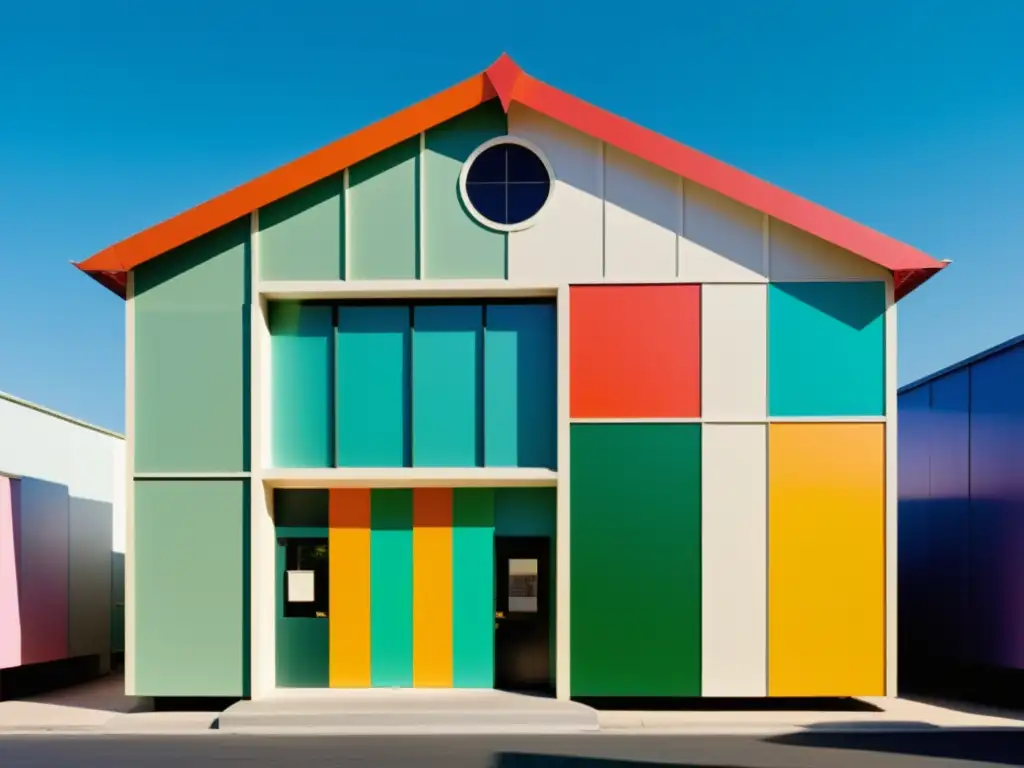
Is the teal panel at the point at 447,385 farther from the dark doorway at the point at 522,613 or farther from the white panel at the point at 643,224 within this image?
the white panel at the point at 643,224

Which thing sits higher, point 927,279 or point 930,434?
point 927,279

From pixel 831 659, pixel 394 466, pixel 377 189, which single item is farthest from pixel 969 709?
pixel 377 189

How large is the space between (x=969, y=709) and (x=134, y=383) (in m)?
13.2

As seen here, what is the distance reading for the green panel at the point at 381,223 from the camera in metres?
10.9

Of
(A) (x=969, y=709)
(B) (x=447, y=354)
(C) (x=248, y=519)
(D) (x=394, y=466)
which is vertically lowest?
(A) (x=969, y=709)

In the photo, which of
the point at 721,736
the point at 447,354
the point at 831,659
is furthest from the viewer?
the point at 447,354

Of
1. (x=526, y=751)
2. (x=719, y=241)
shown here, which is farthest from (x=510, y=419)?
(x=526, y=751)

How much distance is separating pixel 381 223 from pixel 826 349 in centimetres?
675

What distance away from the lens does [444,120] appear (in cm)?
1085

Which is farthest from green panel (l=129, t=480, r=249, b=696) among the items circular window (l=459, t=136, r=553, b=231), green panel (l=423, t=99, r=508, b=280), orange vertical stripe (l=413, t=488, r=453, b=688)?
circular window (l=459, t=136, r=553, b=231)

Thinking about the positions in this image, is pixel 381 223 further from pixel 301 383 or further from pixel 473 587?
pixel 473 587

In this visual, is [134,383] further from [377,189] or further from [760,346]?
[760,346]

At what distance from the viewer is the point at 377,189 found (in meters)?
11.0

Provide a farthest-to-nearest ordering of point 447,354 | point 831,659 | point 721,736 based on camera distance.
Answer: point 447,354, point 831,659, point 721,736
